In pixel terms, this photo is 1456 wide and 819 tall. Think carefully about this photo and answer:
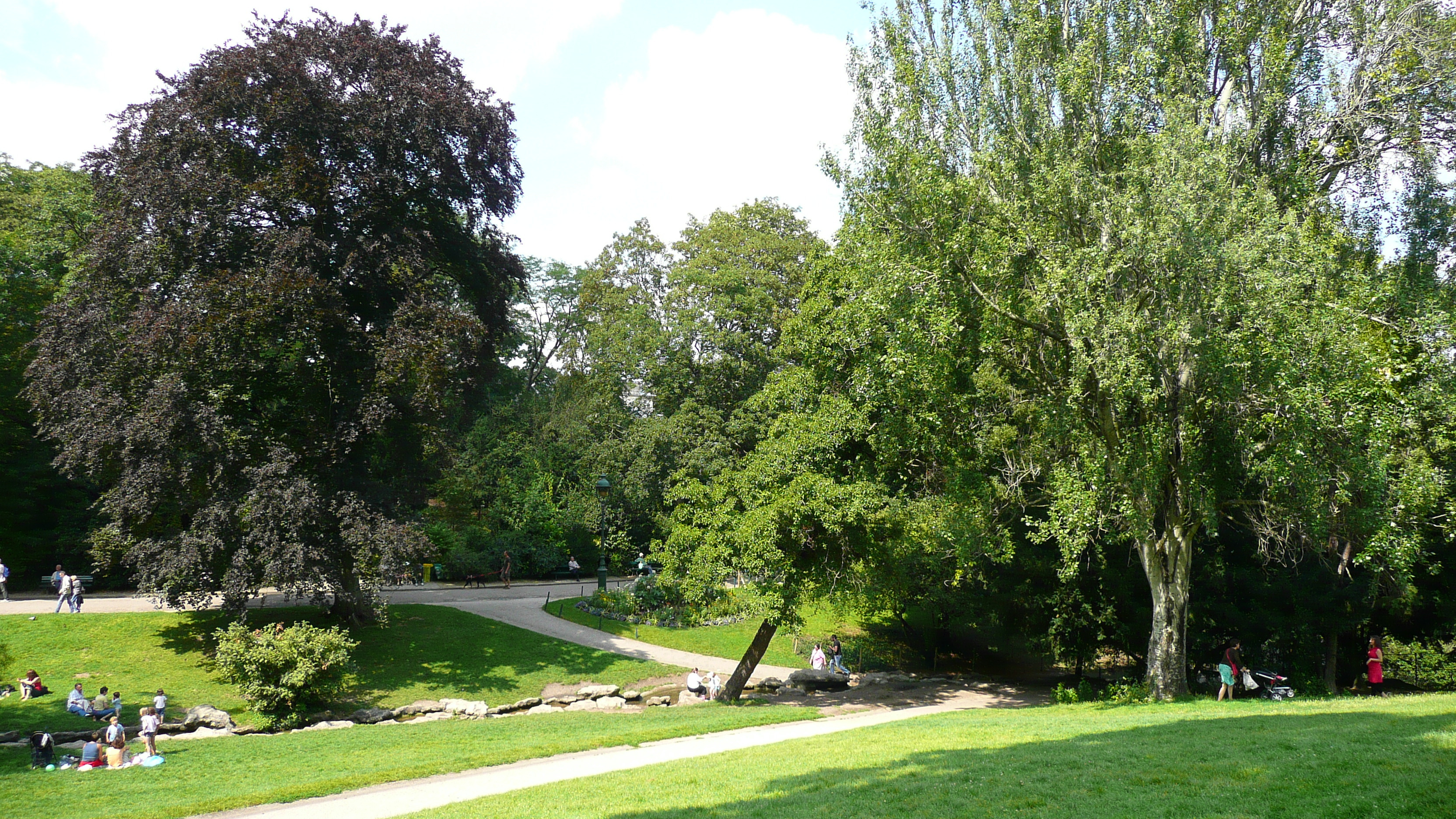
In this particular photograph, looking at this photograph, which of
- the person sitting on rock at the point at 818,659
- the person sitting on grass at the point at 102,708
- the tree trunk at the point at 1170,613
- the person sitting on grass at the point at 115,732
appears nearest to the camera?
the person sitting on grass at the point at 115,732

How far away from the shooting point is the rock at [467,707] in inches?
739

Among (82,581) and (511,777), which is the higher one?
(82,581)

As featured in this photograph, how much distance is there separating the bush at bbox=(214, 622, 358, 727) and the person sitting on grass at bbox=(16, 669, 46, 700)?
11.2ft

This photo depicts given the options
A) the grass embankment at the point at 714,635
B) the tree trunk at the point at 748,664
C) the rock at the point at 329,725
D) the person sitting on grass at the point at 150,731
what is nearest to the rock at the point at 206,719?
the rock at the point at 329,725

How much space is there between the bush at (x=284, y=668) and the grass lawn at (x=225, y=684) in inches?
32.4

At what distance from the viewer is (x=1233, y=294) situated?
12742 millimetres

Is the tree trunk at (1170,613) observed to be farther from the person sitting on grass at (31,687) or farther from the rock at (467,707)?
the person sitting on grass at (31,687)

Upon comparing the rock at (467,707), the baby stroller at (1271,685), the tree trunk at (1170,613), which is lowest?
the rock at (467,707)

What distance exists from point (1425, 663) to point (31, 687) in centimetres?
3092

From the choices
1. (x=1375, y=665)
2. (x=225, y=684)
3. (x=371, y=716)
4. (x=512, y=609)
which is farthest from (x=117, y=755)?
(x=1375, y=665)

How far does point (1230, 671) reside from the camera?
16.1m

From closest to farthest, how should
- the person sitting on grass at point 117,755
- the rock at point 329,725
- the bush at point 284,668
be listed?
1. the person sitting on grass at point 117,755
2. the rock at point 329,725
3. the bush at point 284,668

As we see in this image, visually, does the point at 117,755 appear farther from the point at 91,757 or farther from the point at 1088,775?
the point at 1088,775

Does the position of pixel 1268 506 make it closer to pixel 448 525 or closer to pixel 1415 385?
pixel 1415 385
